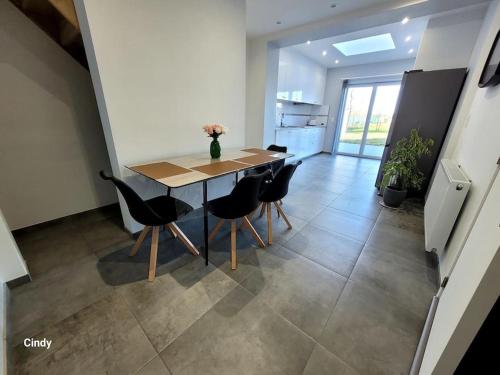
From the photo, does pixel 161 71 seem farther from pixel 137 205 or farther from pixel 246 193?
pixel 246 193

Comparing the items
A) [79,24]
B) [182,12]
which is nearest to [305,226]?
[182,12]

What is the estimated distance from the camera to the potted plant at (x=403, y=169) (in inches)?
115

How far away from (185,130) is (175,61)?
70 centimetres

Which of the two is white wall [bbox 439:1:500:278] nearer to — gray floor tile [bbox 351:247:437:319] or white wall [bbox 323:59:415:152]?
gray floor tile [bbox 351:247:437:319]

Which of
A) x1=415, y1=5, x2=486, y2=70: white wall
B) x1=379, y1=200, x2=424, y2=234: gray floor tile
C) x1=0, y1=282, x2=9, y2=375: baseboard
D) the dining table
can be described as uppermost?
x1=415, y1=5, x2=486, y2=70: white wall

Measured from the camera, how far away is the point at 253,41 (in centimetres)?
396

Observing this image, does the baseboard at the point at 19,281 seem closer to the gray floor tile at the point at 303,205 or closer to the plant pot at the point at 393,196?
the gray floor tile at the point at 303,205

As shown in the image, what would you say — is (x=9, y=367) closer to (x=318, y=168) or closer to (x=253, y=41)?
(x=253, y=41)

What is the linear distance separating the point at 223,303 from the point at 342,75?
23.2 ft

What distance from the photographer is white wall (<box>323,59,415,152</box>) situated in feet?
17.4

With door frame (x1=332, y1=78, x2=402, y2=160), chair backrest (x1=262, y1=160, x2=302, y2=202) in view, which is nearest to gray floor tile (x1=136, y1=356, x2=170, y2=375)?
chair backrest (x1=262, y1=160, x2=302, y2=202)

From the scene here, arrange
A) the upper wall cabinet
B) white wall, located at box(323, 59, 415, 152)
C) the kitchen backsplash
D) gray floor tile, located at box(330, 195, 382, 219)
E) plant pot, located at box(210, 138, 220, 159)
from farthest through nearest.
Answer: the kitchen backsplash
white wall, located at box(323, 59, 415, 152)
the upper wall cabinet
gray floor tile, located at box(330, 195, 382, 219)
plant pot, located at box(210, 138, 220, 159)

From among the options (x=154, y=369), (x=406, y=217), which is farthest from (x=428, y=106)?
(x=154, y=369)

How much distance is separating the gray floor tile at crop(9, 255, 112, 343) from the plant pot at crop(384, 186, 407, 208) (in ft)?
11.9
